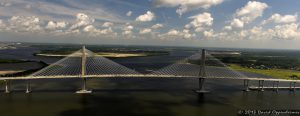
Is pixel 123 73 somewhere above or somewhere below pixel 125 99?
above

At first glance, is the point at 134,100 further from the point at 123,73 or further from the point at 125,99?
the point at 123,73

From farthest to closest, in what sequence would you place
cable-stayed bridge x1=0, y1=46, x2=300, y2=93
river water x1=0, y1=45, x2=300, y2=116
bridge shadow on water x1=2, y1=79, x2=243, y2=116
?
1. cable-stayed bridge x1=0, y1=46, x2=300, y2=93
2. bridge shadow on water x1=2, y1=79, x2=243, y2=116
3. river water x1=0, y1=45, x2=300, y2=116

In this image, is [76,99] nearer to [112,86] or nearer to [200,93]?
[112,86]

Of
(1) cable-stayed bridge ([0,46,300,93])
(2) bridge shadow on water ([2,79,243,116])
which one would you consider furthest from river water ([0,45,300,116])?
(1) cable-stayed bridge ([0,46,300,93])

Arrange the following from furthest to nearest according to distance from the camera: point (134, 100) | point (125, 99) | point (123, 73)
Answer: point (123, 73) → point (125, 99) → point (134, 100)

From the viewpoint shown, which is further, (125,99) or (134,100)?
(125,99)

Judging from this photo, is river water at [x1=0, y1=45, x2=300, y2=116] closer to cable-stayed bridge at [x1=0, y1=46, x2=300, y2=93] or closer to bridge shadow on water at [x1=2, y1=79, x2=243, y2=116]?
bridge shadow on water at [x1=2, y1=79, x2=243, y2=116]

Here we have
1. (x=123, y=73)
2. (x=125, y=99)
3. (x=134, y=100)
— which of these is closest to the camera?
(x=134, y=100)

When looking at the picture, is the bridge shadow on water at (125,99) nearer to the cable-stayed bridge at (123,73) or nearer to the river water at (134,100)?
the river water at (134,100)

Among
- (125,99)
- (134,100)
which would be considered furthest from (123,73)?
(134,100)
